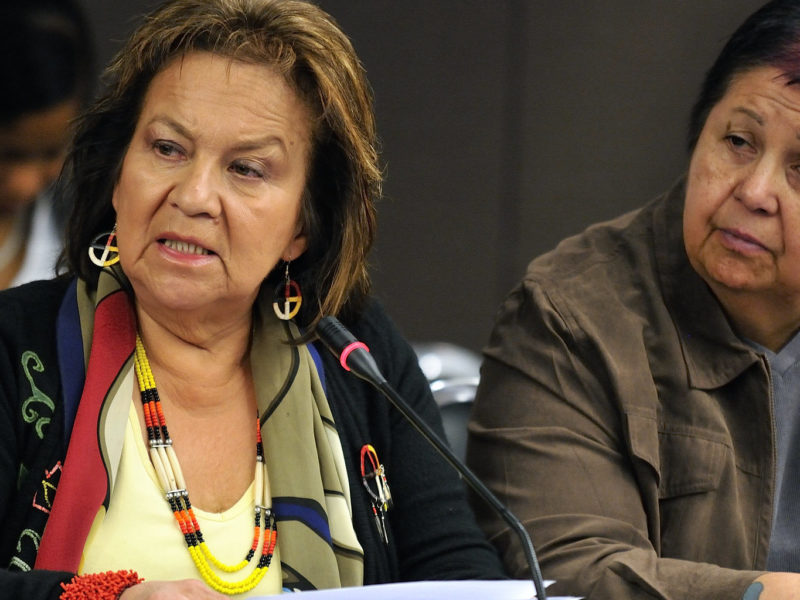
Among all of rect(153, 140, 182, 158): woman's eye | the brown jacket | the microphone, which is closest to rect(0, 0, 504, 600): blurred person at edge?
rect(153, 140, 182, 158): woman's eye

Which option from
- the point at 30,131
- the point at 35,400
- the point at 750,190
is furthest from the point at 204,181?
the point at 30,131

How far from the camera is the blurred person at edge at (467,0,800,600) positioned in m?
1.98

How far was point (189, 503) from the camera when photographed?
1746mm

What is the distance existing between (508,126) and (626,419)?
6.95 ft

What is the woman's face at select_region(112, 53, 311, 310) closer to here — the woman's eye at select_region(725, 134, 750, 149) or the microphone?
the microphone

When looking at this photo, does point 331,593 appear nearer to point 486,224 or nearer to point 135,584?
point 135,584

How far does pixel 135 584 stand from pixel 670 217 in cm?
125

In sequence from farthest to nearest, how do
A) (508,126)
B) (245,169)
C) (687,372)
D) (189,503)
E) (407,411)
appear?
(508,126), (687,372), (245,169), (189,503), (407,411)

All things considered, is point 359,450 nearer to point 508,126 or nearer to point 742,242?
point 742,242

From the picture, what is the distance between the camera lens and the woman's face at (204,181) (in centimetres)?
180

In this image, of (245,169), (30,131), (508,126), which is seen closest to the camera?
(245,169)

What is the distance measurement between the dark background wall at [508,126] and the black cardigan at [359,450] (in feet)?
6.06

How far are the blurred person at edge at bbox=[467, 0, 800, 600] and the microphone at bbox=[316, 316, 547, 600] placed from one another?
45 centimetres

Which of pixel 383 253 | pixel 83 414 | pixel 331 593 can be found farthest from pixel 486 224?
pixel 331 593
